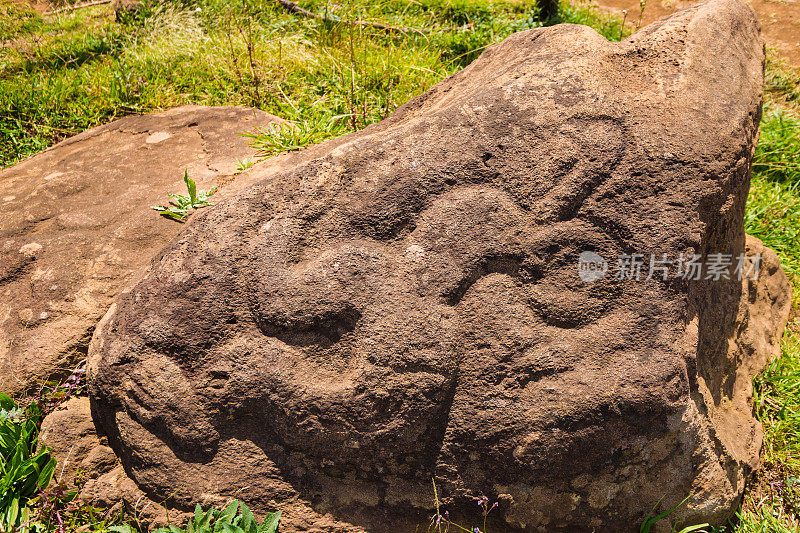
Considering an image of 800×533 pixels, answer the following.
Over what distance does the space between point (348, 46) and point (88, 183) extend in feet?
7.31

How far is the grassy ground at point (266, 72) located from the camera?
153 inches

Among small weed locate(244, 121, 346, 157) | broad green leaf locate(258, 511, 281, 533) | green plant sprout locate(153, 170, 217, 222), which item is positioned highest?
green plant sprout locate(153, 170, 217, 222)

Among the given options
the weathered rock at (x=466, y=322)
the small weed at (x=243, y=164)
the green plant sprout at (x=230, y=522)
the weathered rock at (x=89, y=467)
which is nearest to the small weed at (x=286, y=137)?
the small weed at (x=243, y=164)

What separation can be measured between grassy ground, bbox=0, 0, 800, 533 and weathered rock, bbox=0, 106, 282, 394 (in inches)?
16.8

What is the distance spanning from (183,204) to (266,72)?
1.79 m

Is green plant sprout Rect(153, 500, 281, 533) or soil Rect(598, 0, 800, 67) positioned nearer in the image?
green plant sprout Rect(153, 500, 281, 533)

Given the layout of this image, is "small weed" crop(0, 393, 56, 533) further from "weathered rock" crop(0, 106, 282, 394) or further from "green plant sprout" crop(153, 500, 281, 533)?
"green plant sprout" crop(153, 500, 281, 533)

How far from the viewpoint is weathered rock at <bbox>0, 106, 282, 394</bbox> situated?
7.71 ft

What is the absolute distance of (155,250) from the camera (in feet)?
8.52

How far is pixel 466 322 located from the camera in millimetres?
1917

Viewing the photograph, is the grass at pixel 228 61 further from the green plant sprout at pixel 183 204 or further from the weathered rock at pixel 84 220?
the green plant sprout at pixel 183 204

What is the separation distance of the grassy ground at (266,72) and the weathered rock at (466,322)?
141 centimetres

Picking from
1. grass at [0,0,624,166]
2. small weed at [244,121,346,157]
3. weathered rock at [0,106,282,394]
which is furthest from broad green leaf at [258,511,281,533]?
grass at [0,0,624,166]

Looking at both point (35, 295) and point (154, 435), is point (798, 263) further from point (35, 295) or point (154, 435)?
point (35, 295)
